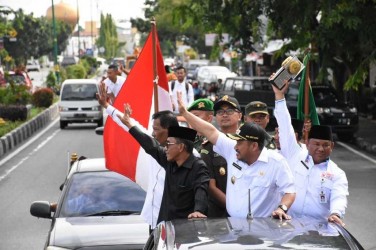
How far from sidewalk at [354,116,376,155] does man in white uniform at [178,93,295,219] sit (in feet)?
60.0

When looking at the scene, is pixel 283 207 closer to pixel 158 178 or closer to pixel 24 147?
pixel 158 178

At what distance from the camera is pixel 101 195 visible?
33.6 ft

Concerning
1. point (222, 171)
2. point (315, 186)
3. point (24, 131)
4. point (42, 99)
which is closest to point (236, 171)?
point (315, 186)

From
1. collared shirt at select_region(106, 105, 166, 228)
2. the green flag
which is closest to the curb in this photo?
the green flag

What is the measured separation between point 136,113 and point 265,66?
4605cm

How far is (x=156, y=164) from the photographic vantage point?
8.39 m

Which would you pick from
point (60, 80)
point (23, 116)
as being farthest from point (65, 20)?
point (23, 116)

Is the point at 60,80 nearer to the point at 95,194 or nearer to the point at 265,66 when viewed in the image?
the point at 265,66

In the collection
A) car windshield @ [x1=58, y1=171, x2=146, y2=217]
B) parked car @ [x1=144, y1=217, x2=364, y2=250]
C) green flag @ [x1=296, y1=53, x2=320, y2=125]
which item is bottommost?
car windshield @ [x1=58, y1=171, x2=146, y2=217]

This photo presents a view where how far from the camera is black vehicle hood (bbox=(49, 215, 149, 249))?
8.89 m

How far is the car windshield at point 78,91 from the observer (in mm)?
36625

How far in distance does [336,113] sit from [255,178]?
69.5 feet

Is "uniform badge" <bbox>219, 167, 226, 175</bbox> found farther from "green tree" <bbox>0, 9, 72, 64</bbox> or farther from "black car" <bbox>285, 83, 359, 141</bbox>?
"green tree" <bbox>0, 9, 72, 64</bbox>

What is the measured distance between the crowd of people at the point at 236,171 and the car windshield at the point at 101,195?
1.61 meters
